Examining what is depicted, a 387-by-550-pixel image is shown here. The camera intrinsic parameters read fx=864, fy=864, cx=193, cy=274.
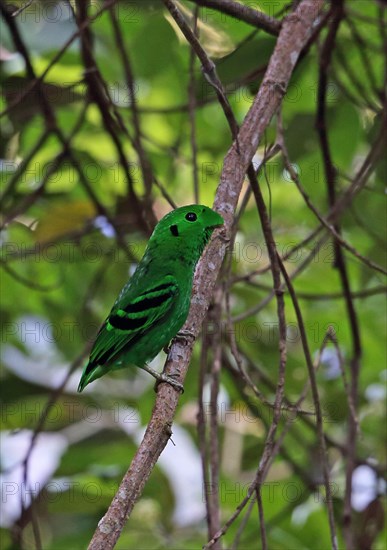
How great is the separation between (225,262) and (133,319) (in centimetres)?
85

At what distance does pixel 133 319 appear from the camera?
371cm

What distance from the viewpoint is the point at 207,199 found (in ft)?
20.1

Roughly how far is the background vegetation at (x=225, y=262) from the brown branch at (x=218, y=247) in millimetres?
336

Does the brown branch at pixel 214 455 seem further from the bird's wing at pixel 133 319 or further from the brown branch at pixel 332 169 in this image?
the brown branch at pixel 332 169

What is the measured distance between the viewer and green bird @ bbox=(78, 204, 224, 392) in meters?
3.66

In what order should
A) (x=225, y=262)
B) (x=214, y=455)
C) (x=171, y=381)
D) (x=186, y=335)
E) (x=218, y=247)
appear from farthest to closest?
(x=225, y=262), (x=214, y=455), (x=218, y=247), (x=186, y=335), (x=171, y=381)

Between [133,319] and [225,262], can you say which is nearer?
[133,319]

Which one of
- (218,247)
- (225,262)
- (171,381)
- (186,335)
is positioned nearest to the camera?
(171,381)

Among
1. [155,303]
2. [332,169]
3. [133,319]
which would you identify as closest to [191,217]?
[155,303]

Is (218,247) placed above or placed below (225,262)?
below

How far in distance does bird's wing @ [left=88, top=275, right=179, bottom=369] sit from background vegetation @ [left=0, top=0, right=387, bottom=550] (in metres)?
0.35

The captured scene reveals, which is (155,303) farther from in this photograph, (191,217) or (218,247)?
(218,247)

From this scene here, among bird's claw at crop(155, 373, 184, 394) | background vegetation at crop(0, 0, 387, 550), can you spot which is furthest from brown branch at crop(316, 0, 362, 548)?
bird's claw at crop(155, 373, 184, 394)

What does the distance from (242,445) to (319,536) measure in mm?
951
